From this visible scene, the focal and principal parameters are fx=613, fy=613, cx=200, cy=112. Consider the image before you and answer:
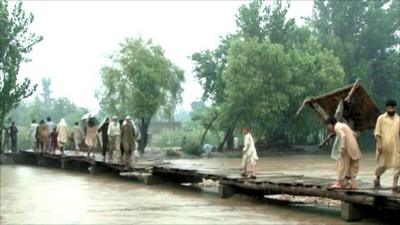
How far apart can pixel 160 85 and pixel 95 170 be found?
16844 mm

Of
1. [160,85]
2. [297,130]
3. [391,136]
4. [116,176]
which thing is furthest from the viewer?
[297,130]

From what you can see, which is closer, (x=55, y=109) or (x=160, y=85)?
(x=160, y=85)

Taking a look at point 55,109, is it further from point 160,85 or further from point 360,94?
point 360,94

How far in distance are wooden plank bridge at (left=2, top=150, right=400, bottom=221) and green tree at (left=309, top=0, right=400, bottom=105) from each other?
3032 cm

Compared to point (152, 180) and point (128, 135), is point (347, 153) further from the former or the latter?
point (128, 135)

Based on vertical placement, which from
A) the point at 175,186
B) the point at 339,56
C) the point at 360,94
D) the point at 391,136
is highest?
the point at 339,56

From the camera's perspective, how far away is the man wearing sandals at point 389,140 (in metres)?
10.9

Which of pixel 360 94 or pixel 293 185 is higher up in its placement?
pixel 360 94

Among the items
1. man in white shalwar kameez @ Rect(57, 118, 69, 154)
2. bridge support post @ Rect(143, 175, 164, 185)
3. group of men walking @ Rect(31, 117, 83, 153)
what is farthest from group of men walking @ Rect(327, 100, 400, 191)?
man in white shalwar kameez @ Rect(57, 118, 69, 154)

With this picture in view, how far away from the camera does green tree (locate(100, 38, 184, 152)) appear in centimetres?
3900

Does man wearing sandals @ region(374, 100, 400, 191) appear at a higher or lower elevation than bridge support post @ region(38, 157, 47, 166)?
higher

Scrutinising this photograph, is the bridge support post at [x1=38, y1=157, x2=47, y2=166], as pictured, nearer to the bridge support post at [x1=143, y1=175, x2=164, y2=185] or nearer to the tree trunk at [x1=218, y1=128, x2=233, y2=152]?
the bridge support post at [x1=143, y1=175, x2=164, y2=185]

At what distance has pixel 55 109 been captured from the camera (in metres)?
69.5

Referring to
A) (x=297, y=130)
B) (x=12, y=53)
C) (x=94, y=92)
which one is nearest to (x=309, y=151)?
(x=297, y=130)
